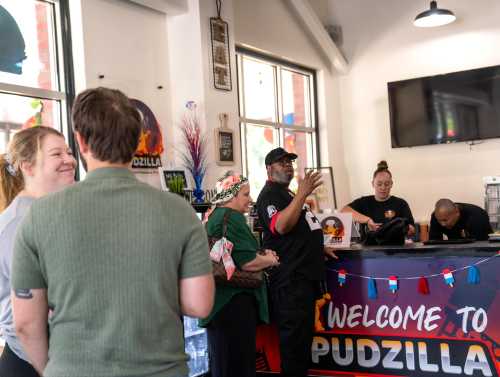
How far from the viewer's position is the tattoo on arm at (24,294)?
1332 millimetres

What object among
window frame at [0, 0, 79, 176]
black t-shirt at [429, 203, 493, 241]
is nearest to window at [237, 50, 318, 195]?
window frame at [0, 0, 79, 176]

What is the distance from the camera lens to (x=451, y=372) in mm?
3516

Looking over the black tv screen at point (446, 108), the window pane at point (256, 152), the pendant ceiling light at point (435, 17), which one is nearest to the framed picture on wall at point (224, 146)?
the window pane at point (256, 152)

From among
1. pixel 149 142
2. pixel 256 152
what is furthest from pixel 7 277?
pixel 256 152

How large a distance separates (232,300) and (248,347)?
0.23 meters

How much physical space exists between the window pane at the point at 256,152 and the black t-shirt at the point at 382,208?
175 cm

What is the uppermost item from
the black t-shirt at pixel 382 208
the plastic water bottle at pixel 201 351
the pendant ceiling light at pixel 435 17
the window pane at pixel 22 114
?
the pendant ceiling light at pixel 435 17

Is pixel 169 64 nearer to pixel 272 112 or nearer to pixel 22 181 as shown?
pixel 272 112

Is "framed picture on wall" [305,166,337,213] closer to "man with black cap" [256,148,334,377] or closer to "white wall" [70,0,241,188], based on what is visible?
"white wall" [70,0,241,188]

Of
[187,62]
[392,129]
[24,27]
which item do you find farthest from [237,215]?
[392,129]

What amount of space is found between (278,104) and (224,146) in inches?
75.9

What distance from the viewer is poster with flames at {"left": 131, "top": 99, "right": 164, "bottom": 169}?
479 cm

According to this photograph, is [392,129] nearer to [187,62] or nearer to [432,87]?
[432,87]

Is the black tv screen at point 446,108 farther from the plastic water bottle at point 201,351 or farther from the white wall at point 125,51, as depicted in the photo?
the plastic water bottle at point 201,351
